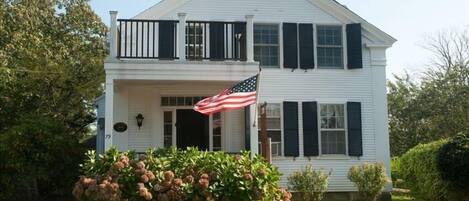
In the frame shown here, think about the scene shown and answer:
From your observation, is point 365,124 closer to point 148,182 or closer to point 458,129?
point 148,182

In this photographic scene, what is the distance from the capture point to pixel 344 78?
16000mm

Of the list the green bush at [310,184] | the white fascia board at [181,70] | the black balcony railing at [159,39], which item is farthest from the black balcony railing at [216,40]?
the green bush at [310,184]

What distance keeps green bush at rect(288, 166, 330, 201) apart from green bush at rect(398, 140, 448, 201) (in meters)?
2.25

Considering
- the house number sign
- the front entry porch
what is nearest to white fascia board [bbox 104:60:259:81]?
the front entry porch

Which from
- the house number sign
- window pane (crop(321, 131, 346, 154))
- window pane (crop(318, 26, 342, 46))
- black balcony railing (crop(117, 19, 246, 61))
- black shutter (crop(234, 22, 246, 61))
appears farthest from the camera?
window pane (crop(318, 26, 342, 46))

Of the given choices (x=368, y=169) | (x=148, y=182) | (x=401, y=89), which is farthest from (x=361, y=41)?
(x=401, y=89)

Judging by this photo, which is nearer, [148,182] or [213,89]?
[148,182]

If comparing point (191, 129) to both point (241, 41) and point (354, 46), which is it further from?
point (354, 46)

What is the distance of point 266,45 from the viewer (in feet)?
52.2

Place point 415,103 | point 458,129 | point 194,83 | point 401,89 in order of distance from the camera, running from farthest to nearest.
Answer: point 401,89 → point 415,103 → point 458,129 → point 194,83

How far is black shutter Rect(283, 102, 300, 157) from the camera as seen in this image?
15445 mm

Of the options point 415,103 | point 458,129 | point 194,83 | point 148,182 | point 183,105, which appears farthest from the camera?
point 415,103

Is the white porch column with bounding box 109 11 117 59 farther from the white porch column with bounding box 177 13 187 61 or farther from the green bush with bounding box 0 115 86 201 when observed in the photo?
the green bush with bounding box 0 115 86 201

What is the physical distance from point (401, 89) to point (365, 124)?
722 inches
